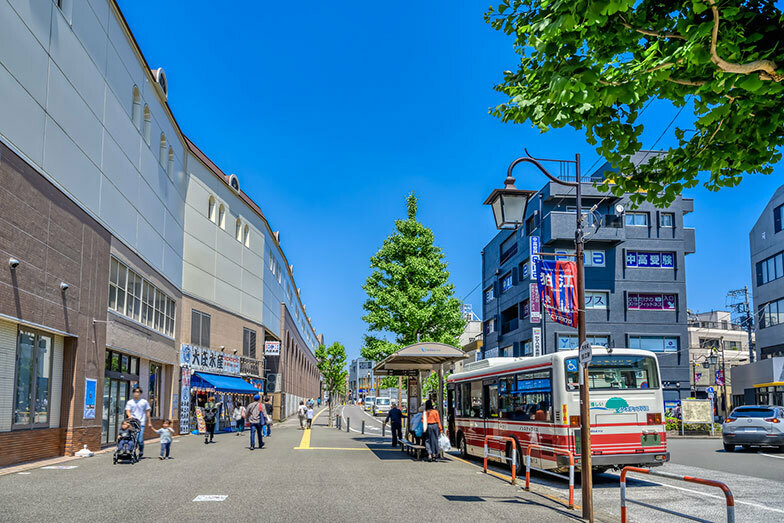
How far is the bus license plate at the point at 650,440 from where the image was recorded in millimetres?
14664

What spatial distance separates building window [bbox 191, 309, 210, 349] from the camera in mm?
35250

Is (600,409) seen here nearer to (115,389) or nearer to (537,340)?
(115,389)

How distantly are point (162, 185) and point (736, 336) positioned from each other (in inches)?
2862

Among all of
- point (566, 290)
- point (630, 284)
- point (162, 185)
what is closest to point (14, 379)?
point (566, 290)

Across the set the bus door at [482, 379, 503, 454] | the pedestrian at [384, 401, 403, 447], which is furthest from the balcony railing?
the bus door at [482, 379, 503, 454]

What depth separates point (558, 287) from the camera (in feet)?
63.1

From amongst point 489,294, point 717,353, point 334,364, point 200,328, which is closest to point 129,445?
point 200,328

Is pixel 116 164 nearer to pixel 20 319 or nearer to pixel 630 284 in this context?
pixel 20 319

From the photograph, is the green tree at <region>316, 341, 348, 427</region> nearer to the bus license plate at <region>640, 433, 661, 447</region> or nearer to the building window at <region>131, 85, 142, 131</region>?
the building window at <region>131, 85, 142, 131</region>

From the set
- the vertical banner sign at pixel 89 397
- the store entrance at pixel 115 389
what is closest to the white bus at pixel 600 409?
the vertical banner sign at pixel 89 397

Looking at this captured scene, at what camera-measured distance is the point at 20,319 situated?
1567cm

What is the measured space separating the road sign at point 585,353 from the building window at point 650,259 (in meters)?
40.7

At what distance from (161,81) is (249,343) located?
66.9ft

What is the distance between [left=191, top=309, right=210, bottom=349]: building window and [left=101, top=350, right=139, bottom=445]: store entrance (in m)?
9.19
